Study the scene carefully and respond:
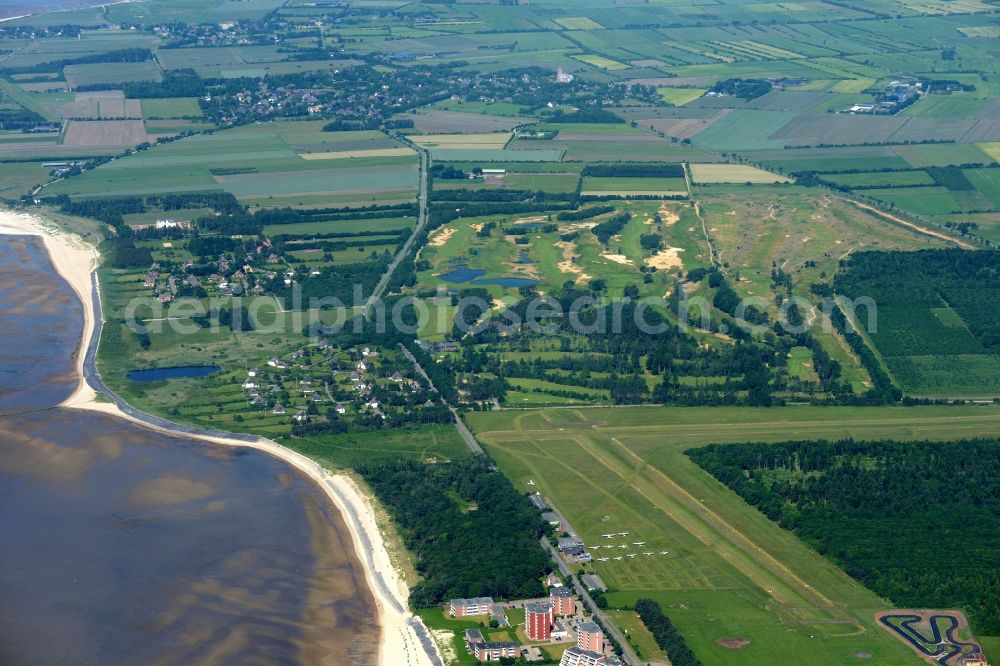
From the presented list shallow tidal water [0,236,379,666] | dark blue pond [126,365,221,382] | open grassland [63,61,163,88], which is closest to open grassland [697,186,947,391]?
dark blue pond [126,365,221,382]

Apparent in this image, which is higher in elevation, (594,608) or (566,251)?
(566,251)

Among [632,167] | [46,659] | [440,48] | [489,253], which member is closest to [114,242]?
[489,253]

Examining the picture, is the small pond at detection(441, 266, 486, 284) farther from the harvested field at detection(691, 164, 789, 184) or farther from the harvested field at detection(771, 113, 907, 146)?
the harvested field at detection(771, 113, 907, 146)

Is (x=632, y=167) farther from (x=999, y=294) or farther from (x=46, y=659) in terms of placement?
(x=46, y=659)

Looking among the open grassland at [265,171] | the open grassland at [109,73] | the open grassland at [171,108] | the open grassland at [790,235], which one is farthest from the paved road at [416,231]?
the open grassland at [109,73]

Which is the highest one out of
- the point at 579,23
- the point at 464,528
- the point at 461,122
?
the point at 579,23

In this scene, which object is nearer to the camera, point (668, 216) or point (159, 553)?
point (159, 553)

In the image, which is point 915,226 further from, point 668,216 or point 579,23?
point 579,23

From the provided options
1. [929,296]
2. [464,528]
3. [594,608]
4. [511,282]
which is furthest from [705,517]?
[511,282]
